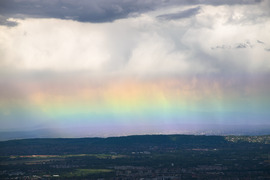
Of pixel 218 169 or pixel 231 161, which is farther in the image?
pixel 231 161

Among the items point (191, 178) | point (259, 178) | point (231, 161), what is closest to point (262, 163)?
point (231, 161)

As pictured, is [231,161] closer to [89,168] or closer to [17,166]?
[89,168]

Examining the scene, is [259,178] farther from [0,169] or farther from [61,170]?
[0,169]

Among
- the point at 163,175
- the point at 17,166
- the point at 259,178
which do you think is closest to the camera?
the point at 259,178

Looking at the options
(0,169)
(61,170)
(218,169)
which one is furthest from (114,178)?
(0,169)

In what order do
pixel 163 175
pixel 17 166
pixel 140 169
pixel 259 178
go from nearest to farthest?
pixel 259 178 < pixel 163 175 < pixel 140 169 < pixel 17 166

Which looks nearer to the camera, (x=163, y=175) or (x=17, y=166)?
(x=163, y=175)

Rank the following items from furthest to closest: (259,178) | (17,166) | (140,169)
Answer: (17,166), (140,169), (259,178)

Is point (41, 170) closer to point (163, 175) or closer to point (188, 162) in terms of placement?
point (163, 175)

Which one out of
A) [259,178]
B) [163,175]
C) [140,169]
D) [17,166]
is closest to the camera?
[259,178]
